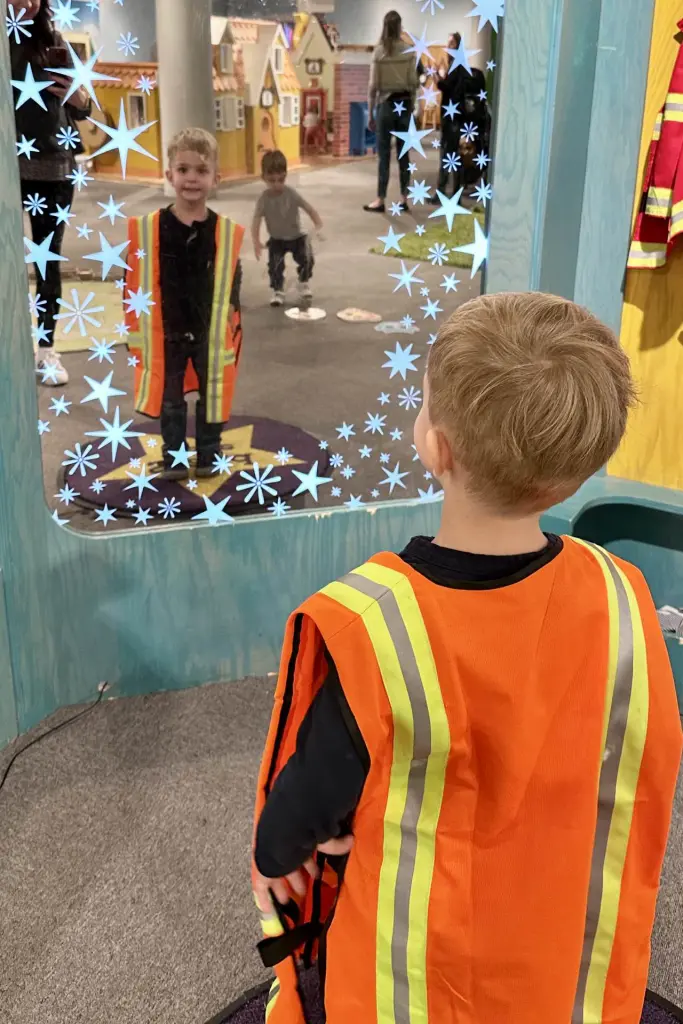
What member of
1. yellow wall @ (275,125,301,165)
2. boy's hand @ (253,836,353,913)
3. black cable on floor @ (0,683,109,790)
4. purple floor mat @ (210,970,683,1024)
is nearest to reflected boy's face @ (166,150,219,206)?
yellow wall @ (275,125,301,165)

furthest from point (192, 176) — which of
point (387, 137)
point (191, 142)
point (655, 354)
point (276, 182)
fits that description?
point (655, 354)

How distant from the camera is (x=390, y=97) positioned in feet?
5.97

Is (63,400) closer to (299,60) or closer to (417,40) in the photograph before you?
(299,60)

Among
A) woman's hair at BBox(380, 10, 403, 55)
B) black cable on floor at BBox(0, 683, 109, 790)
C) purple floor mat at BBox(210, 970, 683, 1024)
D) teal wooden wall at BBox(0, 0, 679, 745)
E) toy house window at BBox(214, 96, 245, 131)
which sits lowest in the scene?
purple floor mat at BBox(210, 970, 683, 1024)

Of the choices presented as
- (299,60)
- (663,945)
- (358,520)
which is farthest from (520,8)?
(663,945)

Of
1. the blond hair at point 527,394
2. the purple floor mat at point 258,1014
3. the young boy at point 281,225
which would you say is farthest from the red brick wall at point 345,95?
the purple floor mat at point 258,1014

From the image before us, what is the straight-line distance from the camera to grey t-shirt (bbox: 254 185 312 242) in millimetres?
1774

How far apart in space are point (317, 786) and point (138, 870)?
910 mm

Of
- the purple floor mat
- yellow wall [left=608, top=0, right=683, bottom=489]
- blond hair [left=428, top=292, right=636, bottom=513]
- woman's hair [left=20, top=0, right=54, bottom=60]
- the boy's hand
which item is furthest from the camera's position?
yellow wall [left=608, top=0, right=683, bottom=489]

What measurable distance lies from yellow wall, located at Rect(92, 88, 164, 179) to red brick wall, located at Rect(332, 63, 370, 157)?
0.34 m

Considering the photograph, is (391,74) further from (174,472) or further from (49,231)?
(174,472)

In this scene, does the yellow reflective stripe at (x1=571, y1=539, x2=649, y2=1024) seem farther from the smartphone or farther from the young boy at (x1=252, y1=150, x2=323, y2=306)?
the smartphone

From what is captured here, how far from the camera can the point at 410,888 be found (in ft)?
2.78

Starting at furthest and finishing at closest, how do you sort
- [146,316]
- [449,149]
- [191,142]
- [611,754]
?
[449,149]
[146,316]
[191,142]
[611,754]
